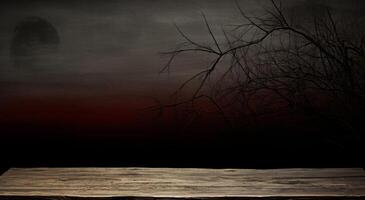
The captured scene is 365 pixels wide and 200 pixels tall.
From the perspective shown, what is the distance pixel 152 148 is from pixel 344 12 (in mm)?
1278

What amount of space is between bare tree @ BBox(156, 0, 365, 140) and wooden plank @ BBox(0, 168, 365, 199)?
415mm

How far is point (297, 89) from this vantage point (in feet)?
9.07

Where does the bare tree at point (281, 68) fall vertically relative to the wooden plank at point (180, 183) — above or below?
above

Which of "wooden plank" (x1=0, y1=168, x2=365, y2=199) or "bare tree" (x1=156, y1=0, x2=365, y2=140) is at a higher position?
"bare tree" (x1=156, y1=0, x2=365, y2=140)

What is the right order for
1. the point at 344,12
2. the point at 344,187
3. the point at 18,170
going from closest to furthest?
1. the point at 344,187
2. the point at 18,170
3. the point at 344,12

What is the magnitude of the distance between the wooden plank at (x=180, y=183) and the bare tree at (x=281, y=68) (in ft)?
1.36

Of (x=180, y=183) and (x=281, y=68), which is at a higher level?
(x=281, y=68)

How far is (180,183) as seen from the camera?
229 cm

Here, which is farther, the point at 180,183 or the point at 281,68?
the point at 281,68

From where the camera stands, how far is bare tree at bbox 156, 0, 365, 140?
2.72m

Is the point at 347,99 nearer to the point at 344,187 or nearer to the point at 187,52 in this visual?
the point at 344,187

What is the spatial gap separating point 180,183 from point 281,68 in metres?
0.90

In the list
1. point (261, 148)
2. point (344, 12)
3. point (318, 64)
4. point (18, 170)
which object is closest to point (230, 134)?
point (261, 148)

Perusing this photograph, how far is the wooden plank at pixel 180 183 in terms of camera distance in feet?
6.93
